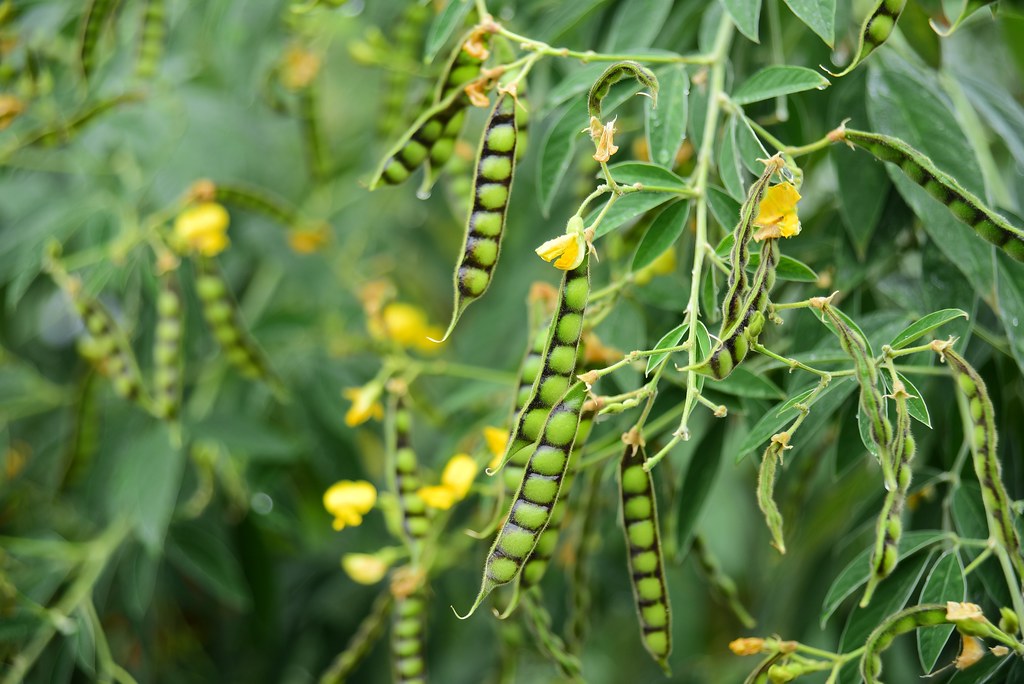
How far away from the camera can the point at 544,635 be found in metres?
1.38

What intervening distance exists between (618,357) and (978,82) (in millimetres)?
903

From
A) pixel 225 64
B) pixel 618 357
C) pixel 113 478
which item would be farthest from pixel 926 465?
pixel 225 64

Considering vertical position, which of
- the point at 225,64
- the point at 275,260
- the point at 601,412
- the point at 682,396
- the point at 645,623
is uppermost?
the point at 601,412

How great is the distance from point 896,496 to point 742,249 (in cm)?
32

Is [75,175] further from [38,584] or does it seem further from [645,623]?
[645,623]

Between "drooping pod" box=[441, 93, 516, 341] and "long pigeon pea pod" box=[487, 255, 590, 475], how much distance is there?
5.7 inches

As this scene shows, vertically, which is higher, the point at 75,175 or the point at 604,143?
the point at 604,143

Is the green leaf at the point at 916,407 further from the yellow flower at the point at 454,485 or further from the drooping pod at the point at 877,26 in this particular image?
the yellow flower at the point at 454,485

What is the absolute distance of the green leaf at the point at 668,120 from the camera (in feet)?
4.46

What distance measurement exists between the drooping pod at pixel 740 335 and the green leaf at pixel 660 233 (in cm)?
25

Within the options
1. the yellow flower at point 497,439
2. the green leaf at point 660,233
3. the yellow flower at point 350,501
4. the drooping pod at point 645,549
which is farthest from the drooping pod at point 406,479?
the green leaf at point 660,233

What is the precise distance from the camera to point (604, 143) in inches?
41.8

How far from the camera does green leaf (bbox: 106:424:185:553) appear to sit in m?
2.00

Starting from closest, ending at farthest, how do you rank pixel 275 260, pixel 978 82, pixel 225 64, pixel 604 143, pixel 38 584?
pixel 604 143, pixel 978 82, pixel 38 584, pixel 275 260, pixel 225 64
